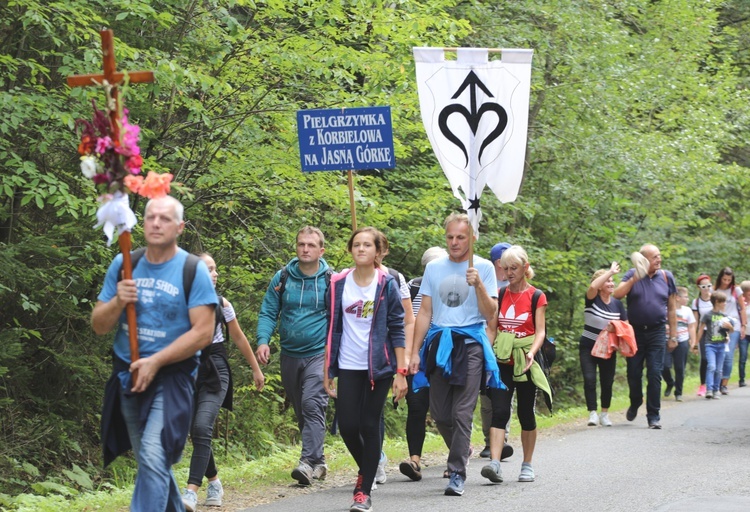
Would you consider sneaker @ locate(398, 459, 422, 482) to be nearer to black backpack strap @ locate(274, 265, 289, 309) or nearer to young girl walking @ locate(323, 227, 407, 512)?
young girl walking @ locate(323, 227, 407, 512)

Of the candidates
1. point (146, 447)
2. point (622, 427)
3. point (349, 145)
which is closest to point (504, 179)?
point (349, 145)

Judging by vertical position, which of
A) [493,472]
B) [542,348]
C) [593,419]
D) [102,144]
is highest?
[102,144]

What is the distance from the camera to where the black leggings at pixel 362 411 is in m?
8.03

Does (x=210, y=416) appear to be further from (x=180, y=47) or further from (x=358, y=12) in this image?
(x=358, y=12)

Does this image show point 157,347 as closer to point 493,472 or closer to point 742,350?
point 493,472

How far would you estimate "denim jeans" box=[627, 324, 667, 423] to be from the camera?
555 inches

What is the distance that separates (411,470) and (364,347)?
1.98m

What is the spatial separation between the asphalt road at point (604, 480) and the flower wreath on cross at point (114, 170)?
3090mm

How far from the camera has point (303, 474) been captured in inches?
361

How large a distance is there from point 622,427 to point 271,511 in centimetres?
735

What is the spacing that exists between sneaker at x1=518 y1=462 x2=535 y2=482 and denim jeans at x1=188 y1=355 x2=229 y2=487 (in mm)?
2661

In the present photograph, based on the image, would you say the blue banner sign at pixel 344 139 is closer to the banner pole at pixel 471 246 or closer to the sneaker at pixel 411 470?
the banner pole at pixel 471 246

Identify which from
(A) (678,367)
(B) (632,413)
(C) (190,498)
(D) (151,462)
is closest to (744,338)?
(A) (678,367)

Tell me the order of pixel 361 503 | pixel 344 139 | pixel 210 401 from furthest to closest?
pixel 344 139 < pixel 210 401 < pixel 361 503
